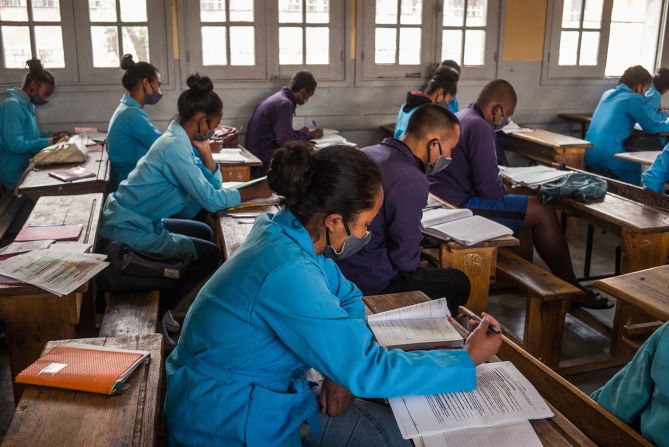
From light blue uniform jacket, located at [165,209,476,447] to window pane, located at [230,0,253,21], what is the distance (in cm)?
463

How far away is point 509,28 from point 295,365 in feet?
18.5

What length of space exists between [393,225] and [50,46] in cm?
403

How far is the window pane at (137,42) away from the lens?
5.58 m

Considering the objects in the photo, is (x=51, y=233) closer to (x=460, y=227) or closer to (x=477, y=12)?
(x=460, y=227)

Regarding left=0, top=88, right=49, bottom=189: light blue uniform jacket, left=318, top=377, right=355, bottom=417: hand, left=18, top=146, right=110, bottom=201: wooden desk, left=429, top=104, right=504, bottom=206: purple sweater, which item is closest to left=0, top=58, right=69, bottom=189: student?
left=0, top=88, right=49, bottom=189: light blue uniform jacket

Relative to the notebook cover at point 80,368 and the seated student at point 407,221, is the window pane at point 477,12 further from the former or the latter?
the notebook cover at point 80,368

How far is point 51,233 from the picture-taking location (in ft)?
9.08

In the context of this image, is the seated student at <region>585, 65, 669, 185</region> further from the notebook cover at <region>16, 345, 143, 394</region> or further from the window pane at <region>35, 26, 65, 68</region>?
the notebook cover at <region>16, 345, 143, 394</region>

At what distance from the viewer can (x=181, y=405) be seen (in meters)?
1.51

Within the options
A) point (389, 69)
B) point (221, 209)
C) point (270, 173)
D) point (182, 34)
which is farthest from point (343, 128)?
point (270, 173)

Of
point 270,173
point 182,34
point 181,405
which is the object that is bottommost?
point 181,405

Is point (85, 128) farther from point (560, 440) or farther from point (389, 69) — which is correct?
point (560, 440)

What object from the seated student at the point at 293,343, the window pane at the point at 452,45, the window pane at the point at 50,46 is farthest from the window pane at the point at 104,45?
the seated student at the point at 293,343

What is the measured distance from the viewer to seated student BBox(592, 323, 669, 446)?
1331 millimetres
